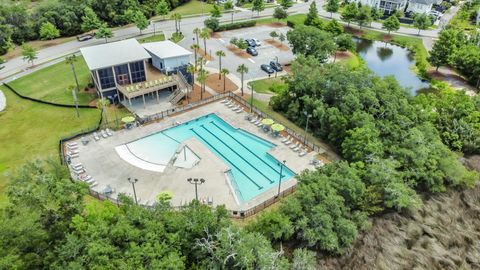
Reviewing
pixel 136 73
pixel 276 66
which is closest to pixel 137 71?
pixel 136 73

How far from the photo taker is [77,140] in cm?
4097

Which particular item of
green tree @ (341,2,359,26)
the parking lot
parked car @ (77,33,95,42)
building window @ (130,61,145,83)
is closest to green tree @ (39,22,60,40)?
parked car @ (77,33,95,42)

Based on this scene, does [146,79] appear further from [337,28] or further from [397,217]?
[337,28]

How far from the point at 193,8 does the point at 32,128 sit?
2449 inches

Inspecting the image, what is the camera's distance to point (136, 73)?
161 feet

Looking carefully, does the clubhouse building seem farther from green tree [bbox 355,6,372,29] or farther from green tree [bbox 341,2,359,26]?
green tree [bbox 355,6,372,29]

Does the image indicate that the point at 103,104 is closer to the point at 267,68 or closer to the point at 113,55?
the point at 113,55

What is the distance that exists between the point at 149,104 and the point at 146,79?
419 cm

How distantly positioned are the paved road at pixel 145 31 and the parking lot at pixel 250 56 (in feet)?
23.8

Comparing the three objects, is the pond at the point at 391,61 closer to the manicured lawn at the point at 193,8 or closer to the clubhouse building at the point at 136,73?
the clubhouse building at the point at 136,73

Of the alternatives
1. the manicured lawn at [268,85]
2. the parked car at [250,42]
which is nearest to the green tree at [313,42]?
the manicured lawn at [268,85]

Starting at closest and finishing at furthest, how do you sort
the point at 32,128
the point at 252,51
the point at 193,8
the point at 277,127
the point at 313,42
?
1. the point at 277,127
2. the point at 32,128
3. the point at 313,42
4. the point at 252,51
5. the point at 193,8

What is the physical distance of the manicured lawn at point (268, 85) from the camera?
2082 inches

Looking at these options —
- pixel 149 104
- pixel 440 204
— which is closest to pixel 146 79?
pixel 149 104
